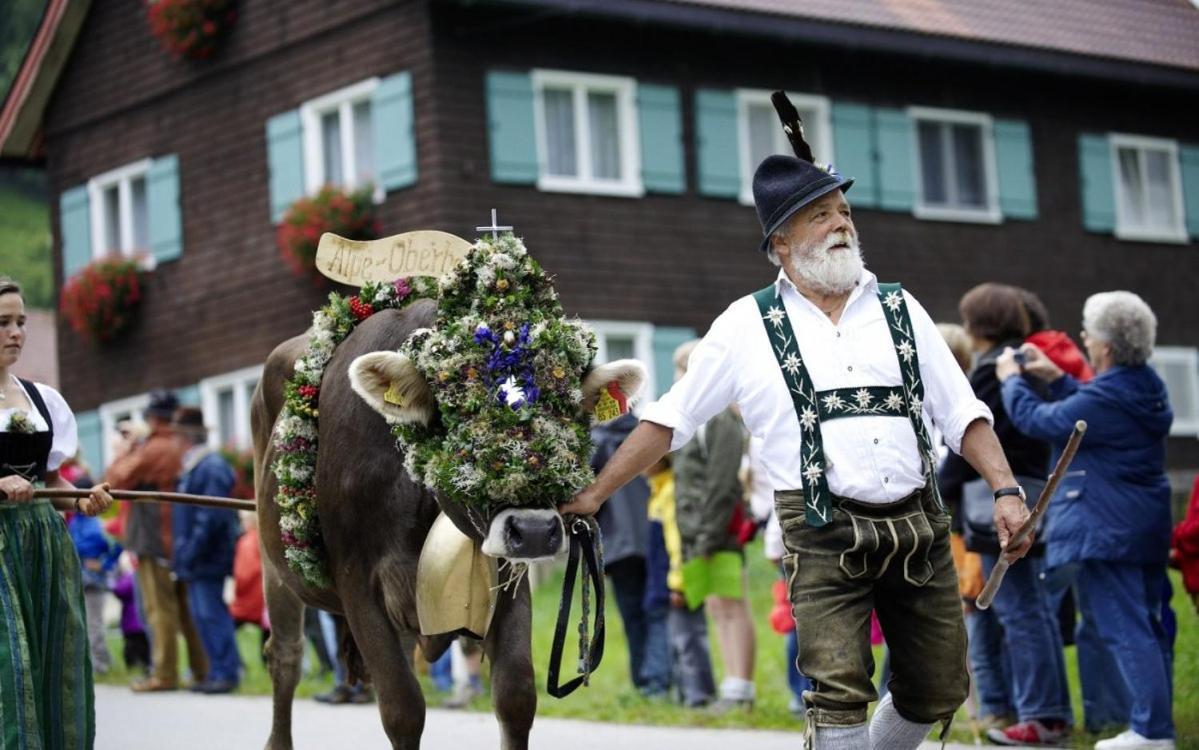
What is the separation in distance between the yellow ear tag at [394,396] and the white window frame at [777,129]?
1806 centimetres

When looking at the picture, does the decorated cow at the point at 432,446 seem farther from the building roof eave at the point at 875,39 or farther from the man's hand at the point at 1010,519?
the building roof eave at the point at 875,39

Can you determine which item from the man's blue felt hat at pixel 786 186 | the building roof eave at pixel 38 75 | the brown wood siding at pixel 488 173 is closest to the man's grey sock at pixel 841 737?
the man's blue felt hat at pixel 786 186

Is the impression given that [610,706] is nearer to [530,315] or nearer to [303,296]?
[530,315]

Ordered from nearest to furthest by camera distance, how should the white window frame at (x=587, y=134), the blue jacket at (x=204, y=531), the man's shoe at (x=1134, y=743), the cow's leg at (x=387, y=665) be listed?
the cow's leg at (x=387, y=665) < the man's shoe at (x=1134, y=743) < the blue jacket at (x=204, y=531) < the white window frame at (x=587, y=134)

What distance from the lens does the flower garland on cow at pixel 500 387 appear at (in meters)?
6.25

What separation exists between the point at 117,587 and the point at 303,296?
26.7 feet

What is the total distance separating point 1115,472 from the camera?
906 centimetres

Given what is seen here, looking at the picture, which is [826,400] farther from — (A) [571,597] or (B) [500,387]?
(A) [571,597]

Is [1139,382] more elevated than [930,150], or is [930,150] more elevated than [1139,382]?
[930,150]

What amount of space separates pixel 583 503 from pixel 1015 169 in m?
22.0

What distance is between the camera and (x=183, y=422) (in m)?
15.3

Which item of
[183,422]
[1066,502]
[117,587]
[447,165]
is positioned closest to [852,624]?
[1066,502]

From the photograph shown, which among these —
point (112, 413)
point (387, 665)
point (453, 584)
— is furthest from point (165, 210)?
point (453, 584)

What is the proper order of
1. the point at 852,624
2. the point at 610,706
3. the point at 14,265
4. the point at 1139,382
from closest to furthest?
the point at 852,624 → the point at 1139,382 → the point at 610,706 → the point at 14,265
